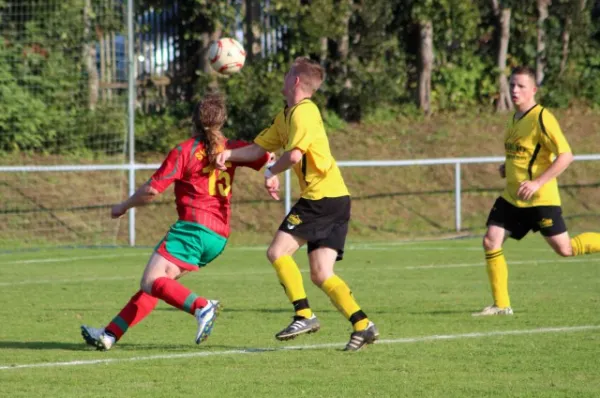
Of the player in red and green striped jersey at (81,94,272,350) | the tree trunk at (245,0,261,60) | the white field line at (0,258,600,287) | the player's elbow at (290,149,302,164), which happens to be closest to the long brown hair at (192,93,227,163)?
the player in red and green striped jersey at (81,94,272,350)

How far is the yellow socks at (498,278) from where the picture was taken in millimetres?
10094

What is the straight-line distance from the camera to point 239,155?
7895 millimetres

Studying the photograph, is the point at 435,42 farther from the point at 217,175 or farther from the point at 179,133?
the point at 217,175

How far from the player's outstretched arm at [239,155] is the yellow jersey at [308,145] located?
7.4 inches

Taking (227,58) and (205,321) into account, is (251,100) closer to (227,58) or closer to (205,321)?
(227,58)

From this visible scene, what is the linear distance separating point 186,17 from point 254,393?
18.4 metres

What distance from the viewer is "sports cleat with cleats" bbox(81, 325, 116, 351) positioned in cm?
807

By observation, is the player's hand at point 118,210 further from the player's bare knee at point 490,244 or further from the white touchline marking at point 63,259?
the white touchline marking at point 63,259

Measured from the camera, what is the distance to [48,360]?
7.71m

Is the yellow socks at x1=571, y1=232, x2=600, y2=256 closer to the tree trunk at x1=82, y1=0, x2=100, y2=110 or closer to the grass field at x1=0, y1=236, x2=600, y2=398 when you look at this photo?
the grass field at x1=0, y1=236, x2=600, y2=398

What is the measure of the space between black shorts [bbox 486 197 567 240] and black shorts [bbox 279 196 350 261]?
93.4 inches

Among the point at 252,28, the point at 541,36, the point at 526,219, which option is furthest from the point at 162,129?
the point at 526,219

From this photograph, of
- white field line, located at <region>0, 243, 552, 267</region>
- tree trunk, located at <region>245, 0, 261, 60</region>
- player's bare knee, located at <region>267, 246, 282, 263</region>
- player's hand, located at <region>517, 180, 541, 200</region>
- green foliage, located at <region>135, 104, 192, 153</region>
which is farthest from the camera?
tree trunk, located at <region>245, 0, 261, 60</region>

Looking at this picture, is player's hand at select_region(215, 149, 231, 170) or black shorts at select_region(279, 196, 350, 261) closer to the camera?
player's hand at select_region(215, 149, 231, 170)
